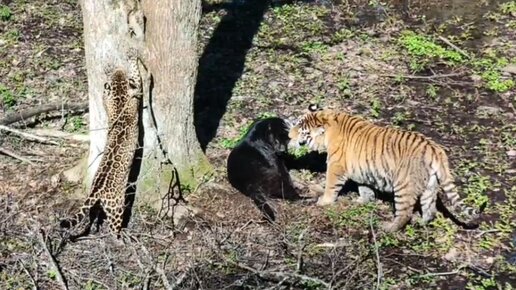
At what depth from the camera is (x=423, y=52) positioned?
→ 35.7 ft

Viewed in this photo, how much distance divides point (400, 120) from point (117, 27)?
10.5ft

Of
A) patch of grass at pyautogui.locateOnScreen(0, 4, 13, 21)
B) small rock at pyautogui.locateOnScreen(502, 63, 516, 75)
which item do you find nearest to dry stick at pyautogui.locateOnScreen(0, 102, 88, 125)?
patch of grass at pyautogui.locateOnScreen(0, 4, 13, 21)

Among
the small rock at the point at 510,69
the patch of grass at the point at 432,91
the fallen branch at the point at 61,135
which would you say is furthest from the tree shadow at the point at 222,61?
the small rock at the point at 510,69

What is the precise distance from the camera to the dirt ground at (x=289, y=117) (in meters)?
7.18

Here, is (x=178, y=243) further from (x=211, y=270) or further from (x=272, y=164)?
(x=272, y=164)

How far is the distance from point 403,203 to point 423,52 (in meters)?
3.66

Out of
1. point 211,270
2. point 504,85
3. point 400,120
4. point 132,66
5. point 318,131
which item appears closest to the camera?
point 211,270

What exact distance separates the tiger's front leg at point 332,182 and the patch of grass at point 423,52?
9.31 feet

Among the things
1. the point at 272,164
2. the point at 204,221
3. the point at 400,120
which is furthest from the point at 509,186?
the point at 204,221

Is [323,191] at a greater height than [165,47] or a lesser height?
lesser

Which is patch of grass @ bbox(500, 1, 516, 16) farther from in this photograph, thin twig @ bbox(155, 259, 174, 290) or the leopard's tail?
thin twig @ bbox(155, 259, 174, 290)

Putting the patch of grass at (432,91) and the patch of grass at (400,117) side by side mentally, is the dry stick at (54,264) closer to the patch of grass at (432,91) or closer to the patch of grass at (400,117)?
the patch of grass at (400,117)

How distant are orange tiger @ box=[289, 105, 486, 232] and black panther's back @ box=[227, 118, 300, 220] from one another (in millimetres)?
185

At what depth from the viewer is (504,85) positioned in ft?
33.3
